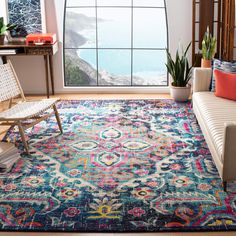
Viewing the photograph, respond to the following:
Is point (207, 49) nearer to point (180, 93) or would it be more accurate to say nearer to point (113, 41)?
point (180, 93)

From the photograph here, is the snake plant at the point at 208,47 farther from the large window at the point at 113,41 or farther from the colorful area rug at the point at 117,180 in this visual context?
the large window at the point at 113,41

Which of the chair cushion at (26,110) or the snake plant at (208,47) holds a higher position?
the snake plant at (208,47)

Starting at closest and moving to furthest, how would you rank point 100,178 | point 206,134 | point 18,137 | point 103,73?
1. point 100,178
2. point 206,134
3. point 18,137
4. point 103,73

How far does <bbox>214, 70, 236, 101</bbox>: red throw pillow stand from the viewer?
196 inches

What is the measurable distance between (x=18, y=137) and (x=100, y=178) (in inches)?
60.8

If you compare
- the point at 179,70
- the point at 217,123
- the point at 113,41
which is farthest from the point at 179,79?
the point at 113,41

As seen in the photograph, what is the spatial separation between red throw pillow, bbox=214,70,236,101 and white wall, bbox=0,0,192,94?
6.61ft

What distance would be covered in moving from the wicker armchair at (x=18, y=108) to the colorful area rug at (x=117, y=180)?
0.25 meters

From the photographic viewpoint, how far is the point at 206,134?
14.6 ft

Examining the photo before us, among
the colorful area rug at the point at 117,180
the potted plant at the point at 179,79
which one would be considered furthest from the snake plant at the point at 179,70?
the colorful area rug at the point at 117,180

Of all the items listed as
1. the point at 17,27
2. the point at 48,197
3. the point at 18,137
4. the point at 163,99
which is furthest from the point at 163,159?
the point at 17,27

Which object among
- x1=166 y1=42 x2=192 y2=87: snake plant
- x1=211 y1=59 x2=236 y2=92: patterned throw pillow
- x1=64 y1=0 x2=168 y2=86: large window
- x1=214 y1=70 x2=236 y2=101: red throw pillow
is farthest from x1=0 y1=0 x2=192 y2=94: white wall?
x1=64 y1=0 x2=168 y2=86: large window

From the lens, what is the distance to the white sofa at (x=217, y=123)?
3.52 metres

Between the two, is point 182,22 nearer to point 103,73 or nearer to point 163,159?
point 163,159
